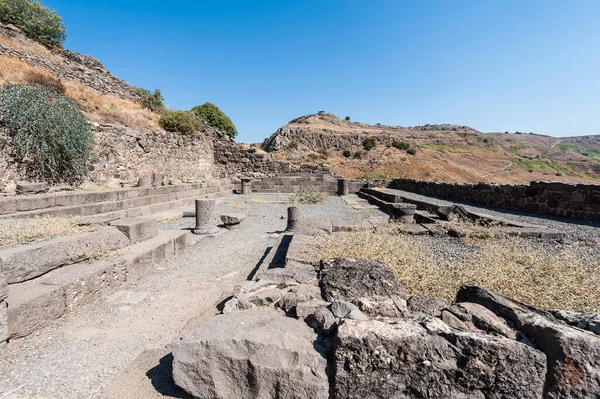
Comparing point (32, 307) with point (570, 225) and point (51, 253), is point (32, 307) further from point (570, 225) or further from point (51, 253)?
point (570, 225)

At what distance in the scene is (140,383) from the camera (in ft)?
7.07

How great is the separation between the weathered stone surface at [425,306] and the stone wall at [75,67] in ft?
61.9

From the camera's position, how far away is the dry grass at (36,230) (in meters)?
4.05

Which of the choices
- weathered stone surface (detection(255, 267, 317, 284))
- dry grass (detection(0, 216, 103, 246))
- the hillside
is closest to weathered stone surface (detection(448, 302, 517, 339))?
weathered stone surface (detection(255, 267, 317, 284))

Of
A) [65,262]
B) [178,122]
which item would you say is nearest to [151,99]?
[178,122]

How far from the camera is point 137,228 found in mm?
5273

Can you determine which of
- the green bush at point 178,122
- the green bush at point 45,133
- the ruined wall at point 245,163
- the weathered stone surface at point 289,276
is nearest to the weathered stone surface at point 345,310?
the weathered stone surface at point 289,276

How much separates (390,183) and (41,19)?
27736 millimetres

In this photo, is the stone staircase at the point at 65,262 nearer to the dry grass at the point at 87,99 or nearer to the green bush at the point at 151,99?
the dry grass at the point at 87,99

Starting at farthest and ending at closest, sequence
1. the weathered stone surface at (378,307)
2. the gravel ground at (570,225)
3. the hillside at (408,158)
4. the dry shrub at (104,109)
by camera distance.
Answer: the hillside at (408,158) < the dry shrub at (104,109) < the gravel ground at (570,225) < the weathered stone surface at (378,307)

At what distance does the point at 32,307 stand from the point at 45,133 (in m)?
8.82

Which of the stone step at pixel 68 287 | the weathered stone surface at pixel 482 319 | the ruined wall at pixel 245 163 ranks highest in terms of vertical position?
the ruined wall at pixel 245 163

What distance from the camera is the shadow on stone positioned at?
2.04 meters

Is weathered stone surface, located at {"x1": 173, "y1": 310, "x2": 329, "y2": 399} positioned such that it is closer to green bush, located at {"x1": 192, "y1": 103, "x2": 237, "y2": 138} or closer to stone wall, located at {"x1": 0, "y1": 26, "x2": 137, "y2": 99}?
stone wall, located at {"x1": 0, "y1": 26, "x2": 137, "y2": 99}
